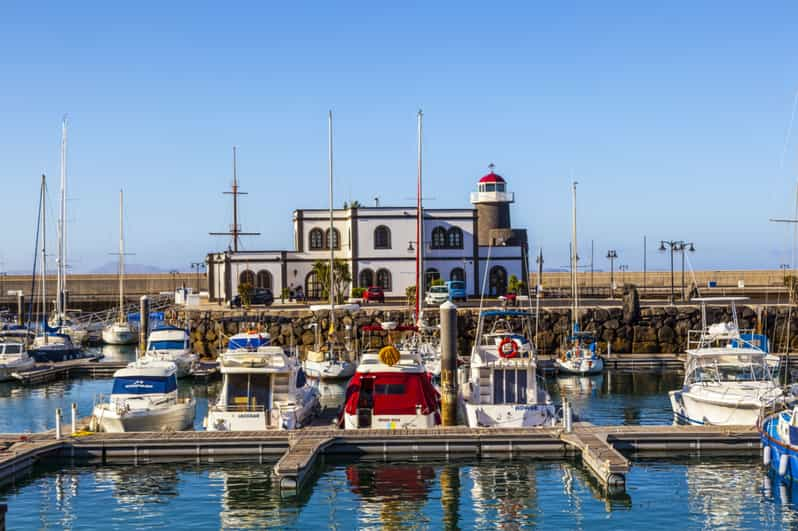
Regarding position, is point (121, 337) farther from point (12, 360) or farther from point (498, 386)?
point (498, 386)

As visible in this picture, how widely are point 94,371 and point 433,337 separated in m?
17.1

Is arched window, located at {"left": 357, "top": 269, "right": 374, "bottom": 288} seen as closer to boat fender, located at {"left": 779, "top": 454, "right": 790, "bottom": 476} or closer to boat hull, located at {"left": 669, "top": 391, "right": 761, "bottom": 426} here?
boat hull, located at {"left": 669, "top": 391, "right": 761, "bottom": 426}

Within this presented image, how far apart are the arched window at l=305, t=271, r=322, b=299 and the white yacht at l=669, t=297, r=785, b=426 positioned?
1446 inches

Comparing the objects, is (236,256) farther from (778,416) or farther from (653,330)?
(778,416)

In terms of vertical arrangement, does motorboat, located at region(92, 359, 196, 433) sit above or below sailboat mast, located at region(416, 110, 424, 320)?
below

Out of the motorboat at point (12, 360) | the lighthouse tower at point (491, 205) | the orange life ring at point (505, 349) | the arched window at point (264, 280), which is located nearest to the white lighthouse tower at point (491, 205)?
the lighthouse tower at point (491, 205)

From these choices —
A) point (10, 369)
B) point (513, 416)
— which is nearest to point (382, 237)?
point (10, 369)

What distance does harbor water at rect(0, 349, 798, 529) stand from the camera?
23.3 metres

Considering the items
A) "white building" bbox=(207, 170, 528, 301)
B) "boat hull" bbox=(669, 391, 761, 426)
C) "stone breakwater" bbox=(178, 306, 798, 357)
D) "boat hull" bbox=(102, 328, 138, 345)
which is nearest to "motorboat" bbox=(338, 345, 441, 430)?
"boat hull" bbox=(669, 391, 761, 426)

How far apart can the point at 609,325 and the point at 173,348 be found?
2374cm

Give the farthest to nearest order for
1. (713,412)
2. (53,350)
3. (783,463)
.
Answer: (53,350) < (713,412) < (783,463)

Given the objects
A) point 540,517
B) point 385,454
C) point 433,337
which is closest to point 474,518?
→ point 540,517

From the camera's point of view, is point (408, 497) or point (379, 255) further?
point (379, 255)

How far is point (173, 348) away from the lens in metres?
49.4
